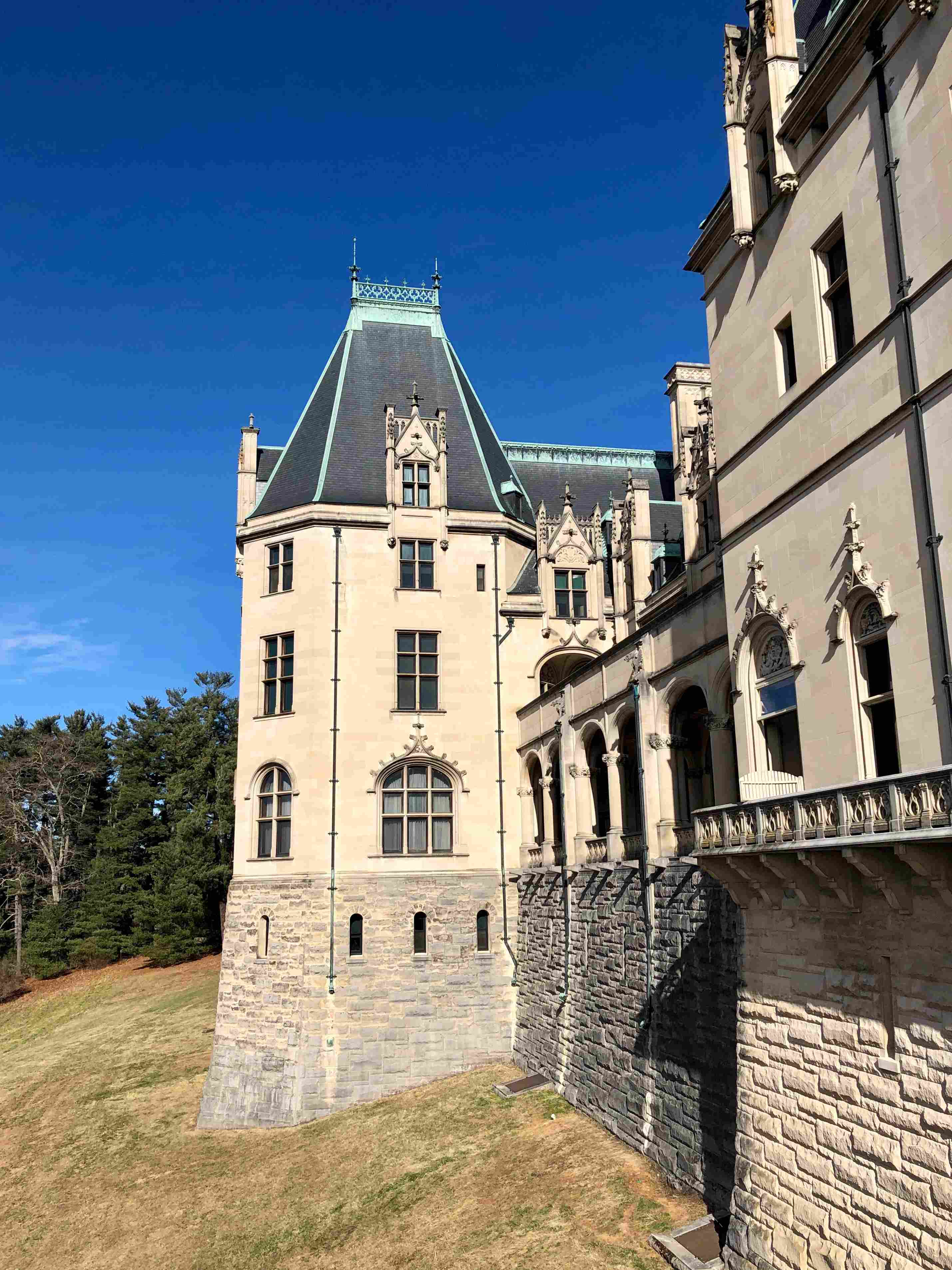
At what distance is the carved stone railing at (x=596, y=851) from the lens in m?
24.4

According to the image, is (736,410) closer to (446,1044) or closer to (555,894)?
(555,894)

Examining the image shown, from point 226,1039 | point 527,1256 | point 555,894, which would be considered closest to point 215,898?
point 226,1039

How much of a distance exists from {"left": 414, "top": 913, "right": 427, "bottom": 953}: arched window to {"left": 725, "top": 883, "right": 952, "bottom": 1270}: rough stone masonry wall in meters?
15.3

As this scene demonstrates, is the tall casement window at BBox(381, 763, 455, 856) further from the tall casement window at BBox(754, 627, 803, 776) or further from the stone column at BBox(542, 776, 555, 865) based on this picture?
the tall casement window at BBox(754, 627, 803, 776)

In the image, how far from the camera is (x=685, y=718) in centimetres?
2216

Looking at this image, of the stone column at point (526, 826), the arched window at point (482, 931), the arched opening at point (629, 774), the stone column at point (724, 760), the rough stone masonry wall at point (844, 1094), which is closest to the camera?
the rough stone masonry wall at point (844, 1094)

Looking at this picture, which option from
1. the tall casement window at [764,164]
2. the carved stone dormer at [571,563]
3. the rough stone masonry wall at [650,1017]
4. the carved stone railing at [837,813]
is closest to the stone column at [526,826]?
the rough stone masonry wall at [650,1017]

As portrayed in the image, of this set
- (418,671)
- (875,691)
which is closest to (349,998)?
(418,671)

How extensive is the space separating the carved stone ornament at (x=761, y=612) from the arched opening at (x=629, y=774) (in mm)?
6785

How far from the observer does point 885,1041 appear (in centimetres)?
1239

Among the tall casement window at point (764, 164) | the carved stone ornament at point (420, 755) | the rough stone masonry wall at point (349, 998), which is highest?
the tall casement window at point (764, 164)

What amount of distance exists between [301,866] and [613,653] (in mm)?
11637

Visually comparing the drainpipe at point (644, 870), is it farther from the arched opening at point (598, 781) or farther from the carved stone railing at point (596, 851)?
the arched opening at point (598, 781)

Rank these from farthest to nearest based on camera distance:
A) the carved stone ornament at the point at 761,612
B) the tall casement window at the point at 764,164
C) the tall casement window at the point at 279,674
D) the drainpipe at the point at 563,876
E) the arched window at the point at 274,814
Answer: the tall casement window at the point at 279,674, the arched window at the point at 274,814, the drainpipe at the point at 563,876, the tall casement window at the point at 764,164, the carved stone ornament at the point at 761,612
